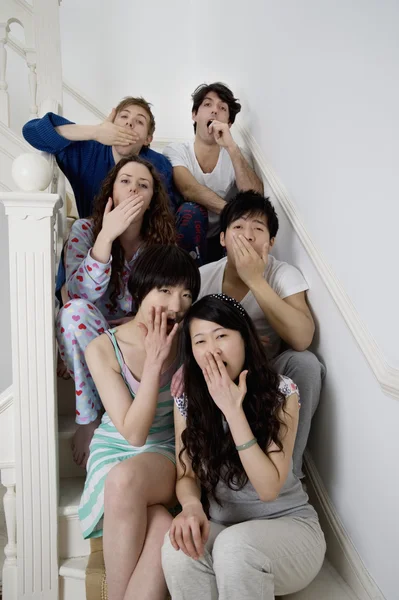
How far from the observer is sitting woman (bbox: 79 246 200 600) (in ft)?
4.55

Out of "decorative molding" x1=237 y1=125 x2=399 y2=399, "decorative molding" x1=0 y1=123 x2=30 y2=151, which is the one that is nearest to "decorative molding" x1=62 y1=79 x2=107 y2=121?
"decorative molding" x1=0 y1=123 x2=30 y2=151

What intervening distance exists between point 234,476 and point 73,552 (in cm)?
54

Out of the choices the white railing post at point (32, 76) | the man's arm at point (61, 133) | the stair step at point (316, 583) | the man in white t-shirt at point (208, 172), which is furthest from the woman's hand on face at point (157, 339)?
the white railing post at point (32, 76)

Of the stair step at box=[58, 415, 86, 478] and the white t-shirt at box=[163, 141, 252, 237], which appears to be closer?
the stair step at box=[58, 415, 86, 478]

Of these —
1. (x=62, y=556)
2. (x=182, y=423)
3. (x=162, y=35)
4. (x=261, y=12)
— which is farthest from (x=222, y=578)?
(x=162, y=35)

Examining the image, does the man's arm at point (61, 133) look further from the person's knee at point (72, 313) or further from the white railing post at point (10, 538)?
the white railing post at point (10, 538)

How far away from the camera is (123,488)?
55.3 inches

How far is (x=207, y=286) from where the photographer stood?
1973 millimetres

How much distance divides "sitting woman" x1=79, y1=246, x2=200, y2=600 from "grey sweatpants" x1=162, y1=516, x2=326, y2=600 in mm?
84

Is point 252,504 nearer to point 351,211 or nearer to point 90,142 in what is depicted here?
point 351,211

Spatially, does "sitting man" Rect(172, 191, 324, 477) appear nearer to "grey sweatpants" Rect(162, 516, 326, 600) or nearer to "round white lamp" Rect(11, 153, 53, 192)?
"grey sweatpants" Rect(162, 516, 326, 600)

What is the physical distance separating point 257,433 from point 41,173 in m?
0.86

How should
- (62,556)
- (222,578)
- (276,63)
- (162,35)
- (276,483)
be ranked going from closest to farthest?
1. (222,578)
2. (276,483)
3. (62,556)
4. (276,63)
5. (162,35)

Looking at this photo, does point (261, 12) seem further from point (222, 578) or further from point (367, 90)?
point (222, 578)
